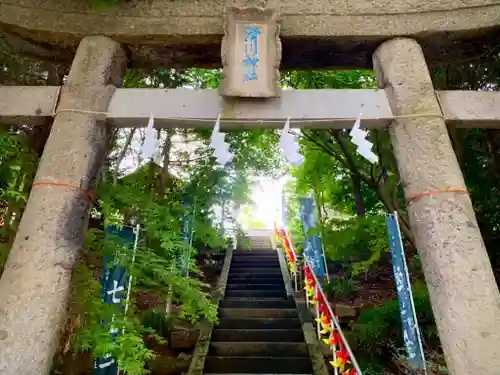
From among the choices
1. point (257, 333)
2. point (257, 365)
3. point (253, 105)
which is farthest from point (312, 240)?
point (253, 105)

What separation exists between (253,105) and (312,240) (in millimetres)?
4855

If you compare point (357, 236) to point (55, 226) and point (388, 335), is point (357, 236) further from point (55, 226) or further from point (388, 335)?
point (55, 226)

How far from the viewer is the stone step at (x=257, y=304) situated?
728 centimetres

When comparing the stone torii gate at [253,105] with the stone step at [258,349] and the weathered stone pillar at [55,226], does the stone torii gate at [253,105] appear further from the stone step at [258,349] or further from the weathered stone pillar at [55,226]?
the stone step at [258,349]

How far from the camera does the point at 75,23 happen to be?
11.2ft

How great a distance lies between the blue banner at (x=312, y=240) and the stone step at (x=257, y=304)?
789 mm

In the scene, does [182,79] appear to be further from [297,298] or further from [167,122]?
[297,298]

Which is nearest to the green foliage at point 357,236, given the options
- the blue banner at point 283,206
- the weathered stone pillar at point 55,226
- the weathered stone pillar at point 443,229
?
the weathered stone pillar at point 443,229

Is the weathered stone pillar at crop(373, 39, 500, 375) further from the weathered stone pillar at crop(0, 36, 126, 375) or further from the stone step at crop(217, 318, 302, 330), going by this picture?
the stone step at crop(217, 318, 302, 330)

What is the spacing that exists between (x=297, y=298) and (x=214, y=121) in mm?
5200

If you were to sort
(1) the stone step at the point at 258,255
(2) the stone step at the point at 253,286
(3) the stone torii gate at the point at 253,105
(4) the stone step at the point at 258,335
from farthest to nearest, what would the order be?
1. (1) the stone step at the point at 258,255
2. (2) the stone step at the point at 253,286
3. (4) the stone step at the point at 258,335
4. (3) the stone torii gate at the point at 253,105

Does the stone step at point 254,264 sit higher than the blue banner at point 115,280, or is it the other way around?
the stone step at point 254,264

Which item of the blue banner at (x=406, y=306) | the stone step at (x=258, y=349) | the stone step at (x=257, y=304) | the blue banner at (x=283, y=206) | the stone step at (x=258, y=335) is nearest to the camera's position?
the blue banner at (x=406, y=306)

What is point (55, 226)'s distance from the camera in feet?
8.62
